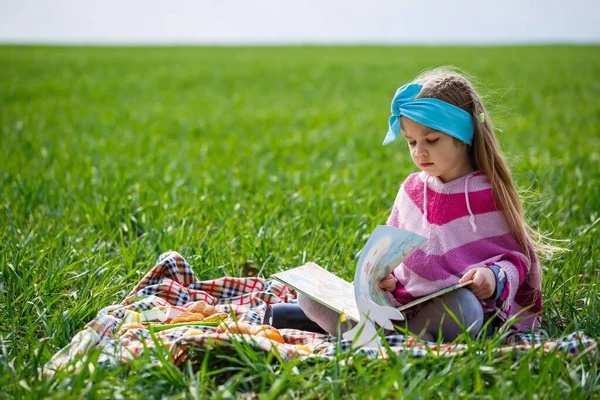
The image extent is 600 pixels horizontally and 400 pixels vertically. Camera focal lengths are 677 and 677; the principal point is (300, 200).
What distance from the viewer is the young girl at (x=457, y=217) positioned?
2719 millimetres

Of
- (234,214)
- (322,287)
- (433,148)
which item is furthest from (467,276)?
(234,214)

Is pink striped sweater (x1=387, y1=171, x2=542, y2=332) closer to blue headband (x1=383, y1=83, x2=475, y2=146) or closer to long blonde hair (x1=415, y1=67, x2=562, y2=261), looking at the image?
long blonde hair (x1=415, y1=67, x2=562, y2=261)

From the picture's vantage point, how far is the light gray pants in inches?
104

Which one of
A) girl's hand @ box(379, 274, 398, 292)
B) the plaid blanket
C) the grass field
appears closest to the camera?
the grass field

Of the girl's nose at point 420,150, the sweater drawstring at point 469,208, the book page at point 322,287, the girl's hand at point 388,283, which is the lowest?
the book page at point 322,287

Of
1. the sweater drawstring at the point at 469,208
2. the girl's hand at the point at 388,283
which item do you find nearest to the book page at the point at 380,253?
the girl's hand at the point at 388,283

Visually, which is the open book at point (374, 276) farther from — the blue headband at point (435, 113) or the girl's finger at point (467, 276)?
the blue headband at point (435, 113)

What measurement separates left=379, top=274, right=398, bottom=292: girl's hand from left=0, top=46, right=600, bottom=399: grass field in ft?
1.57

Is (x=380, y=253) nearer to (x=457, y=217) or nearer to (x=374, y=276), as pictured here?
(x=374, y=276)

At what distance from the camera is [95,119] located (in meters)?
9.77

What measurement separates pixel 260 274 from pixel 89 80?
12.9 metres

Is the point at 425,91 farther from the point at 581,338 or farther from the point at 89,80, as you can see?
the point at 89,80

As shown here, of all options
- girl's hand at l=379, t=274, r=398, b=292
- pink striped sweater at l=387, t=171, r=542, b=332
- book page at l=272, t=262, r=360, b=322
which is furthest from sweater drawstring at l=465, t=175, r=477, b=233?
book page at l=272, t=262, r=360, b=322

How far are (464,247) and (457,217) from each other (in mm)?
127
